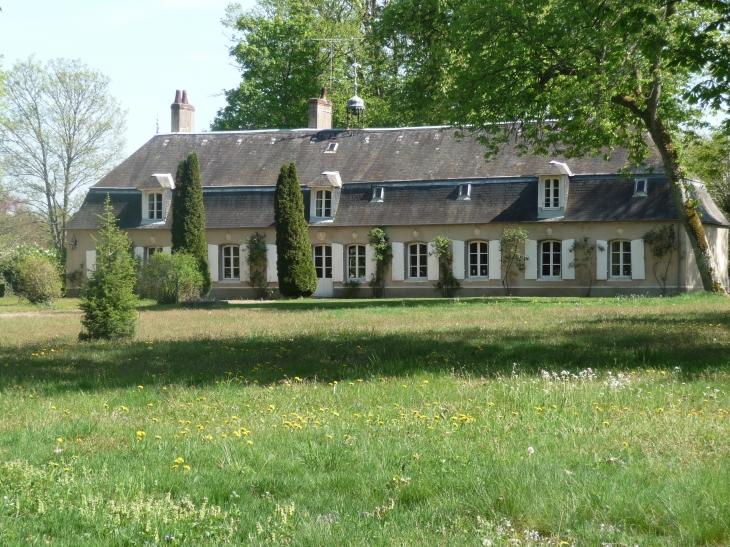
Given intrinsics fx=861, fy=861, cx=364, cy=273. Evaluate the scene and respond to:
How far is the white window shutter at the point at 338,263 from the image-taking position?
115 feet

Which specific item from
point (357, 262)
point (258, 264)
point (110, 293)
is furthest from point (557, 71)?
point (258, 264)

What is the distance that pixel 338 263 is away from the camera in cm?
3509

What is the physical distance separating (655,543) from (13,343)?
1250 cm

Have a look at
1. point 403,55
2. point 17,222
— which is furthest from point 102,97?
point 403,55

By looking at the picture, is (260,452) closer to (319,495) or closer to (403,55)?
(319,495)

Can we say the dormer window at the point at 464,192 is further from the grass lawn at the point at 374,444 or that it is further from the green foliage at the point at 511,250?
the grass lawn at the point at 374,444

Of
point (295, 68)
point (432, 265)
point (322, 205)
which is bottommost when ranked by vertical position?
point (432, 265)

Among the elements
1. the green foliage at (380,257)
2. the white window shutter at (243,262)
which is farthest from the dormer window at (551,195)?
the white window shutter at (243,262)

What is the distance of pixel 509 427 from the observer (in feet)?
20.3

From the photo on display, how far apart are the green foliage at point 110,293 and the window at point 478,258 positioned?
20788 millimetres

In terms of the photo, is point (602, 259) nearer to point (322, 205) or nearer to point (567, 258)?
point (567, 258)

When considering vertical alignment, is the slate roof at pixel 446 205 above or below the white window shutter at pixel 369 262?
above

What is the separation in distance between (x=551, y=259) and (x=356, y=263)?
7776mm

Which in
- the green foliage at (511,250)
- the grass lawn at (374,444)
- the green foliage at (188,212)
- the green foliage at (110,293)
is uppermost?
the green foliage at (188,212)
